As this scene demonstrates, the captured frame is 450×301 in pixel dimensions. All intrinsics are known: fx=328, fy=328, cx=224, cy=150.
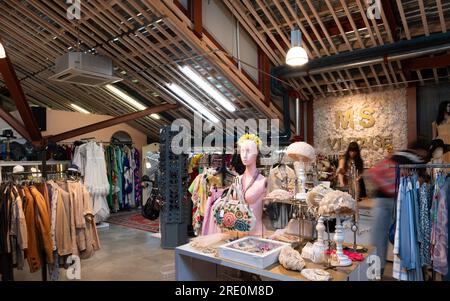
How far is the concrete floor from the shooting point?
13.0ft

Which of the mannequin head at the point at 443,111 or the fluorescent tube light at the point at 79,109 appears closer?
the mannequin head at the point at 443,111

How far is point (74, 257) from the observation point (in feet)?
11.3

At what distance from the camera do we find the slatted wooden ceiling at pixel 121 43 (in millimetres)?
4840

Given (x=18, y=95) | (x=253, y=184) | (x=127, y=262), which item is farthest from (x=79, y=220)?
(x=18, y=95)

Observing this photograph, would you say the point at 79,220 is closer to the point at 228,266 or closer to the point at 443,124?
the point at 228,266

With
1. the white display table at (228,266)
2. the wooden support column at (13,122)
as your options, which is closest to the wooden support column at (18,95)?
the wooden support column at (13,122)

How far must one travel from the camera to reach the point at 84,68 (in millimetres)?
5133

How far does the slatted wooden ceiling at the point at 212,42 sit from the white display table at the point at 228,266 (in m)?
3.40

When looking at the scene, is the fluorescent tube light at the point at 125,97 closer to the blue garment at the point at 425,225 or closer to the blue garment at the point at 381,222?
the blue garment at the point at 381,222

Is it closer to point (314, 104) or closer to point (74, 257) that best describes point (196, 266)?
point (74, 257)

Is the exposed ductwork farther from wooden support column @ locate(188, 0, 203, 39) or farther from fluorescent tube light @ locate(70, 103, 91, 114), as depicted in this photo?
fluorescent tube light @ locate(70, 103, 91, 114)

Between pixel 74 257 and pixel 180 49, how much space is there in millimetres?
3375
